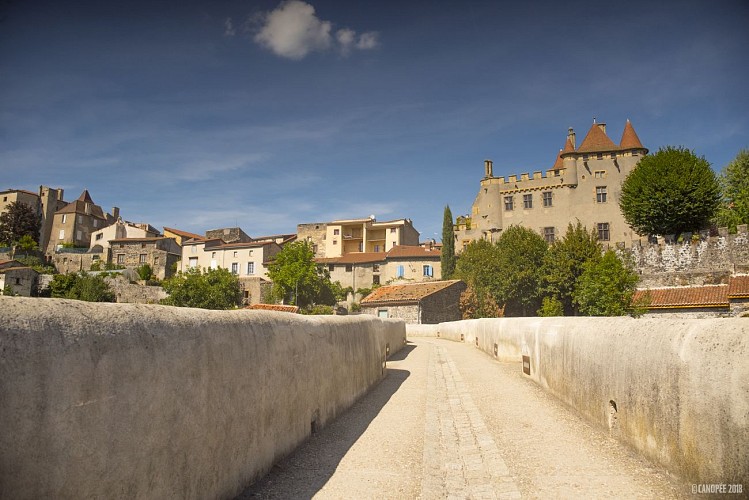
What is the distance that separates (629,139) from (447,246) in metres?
25.3

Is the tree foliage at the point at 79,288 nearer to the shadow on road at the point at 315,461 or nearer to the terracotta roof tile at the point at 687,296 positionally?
the terracotta roof tile at the point at 687,296

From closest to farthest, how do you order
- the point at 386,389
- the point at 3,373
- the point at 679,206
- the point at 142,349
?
the point at 3,373, the point at 142,349, the point at 386,389, the point at 679,206

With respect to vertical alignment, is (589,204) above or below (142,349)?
above

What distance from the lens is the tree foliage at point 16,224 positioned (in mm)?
83688

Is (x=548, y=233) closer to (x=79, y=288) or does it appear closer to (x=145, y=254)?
(x=79, y=288)

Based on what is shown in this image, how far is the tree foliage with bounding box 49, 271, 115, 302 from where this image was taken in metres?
58.3

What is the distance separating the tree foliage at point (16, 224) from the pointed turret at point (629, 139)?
93.0 meters

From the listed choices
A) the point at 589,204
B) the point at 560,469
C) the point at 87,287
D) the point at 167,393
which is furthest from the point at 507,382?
the point at 87,287

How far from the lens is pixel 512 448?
597 centimetres

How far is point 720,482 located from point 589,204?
2355 inches

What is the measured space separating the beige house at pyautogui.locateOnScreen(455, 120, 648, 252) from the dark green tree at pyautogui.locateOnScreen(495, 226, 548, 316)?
34.6ft

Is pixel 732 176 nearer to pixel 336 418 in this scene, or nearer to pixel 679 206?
pixel 679 206

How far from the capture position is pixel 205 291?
61531 mm

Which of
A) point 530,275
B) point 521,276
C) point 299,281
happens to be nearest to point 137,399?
point 521,276
